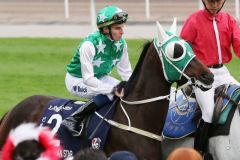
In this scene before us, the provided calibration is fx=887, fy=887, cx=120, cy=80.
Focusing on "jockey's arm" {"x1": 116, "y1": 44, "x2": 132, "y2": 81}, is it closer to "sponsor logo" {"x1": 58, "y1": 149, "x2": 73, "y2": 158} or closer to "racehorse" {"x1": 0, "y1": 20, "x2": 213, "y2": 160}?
"racehorse" {"x1": 0, "y1": 20, "x2": 213, "y2": 160}

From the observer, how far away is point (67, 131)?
841 cm

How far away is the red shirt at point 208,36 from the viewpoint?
845cm

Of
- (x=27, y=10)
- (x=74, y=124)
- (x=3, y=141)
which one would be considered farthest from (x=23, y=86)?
(x=27, y=10)

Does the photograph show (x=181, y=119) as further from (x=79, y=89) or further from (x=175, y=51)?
(x=79, y=89)

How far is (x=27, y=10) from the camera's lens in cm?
2558

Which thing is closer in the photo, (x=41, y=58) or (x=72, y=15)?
(x=41, y=58)

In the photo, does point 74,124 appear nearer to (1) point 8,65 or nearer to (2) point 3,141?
(2) point 3,141

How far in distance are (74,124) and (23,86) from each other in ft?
20.1

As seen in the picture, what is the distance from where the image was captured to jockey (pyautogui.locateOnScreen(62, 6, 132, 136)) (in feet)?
27.2

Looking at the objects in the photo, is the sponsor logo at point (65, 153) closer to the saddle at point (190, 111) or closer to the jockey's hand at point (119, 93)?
the jockey's hand at point (119, 93)

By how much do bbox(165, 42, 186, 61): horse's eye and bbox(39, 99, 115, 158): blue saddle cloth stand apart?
829 millimetres

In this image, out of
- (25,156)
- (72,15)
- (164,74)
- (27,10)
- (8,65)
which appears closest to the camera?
(25,156)

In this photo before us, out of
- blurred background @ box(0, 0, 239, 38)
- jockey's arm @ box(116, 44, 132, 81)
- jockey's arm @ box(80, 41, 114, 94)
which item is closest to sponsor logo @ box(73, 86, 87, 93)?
jockey's arm @ box(80, 41, 114, 94)

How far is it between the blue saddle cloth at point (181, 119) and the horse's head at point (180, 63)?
0.64 m
